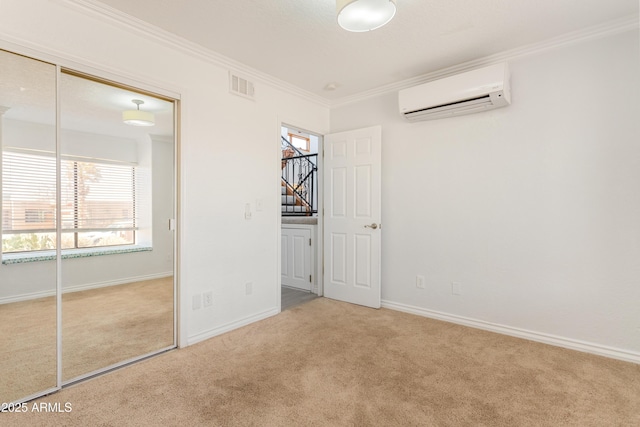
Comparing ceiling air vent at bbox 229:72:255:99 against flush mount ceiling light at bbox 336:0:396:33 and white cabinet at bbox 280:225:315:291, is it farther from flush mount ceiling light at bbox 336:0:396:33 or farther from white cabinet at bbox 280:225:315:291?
white cabinet at bbox 280:225:315:291

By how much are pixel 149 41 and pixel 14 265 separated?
1.80 metres

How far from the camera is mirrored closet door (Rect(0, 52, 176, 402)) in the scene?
1930mm

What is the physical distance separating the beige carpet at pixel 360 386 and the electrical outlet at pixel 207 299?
31 cm

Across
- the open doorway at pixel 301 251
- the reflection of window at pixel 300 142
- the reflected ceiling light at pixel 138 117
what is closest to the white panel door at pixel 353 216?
the open doorway at pixel 301 251

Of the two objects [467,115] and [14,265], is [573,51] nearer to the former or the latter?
[467,115]

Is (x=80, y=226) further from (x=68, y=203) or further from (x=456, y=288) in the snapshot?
(x=456, y=288)

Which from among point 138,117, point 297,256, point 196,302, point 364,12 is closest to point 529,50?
point 364,12

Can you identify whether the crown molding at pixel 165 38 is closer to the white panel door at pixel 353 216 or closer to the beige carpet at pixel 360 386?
the white panel door at pixel 353 216

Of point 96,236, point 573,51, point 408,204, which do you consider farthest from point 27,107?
point 573,51

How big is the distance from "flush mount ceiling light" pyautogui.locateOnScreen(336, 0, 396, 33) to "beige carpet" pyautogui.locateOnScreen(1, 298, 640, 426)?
2331 millimetres

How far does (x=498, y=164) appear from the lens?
2967 mm

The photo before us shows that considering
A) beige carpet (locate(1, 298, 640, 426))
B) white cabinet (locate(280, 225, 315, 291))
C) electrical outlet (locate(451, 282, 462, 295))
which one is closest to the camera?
beige carpet (locate(1, 298, 640, 426))

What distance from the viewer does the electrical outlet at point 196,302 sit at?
9.01ft

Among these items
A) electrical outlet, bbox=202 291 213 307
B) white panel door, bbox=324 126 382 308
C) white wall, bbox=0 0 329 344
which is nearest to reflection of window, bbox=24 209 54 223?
white wall, bbox=0 0 329 344
